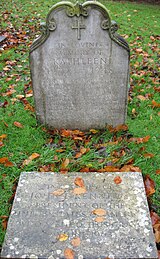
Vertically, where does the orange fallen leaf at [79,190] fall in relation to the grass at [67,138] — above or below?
above

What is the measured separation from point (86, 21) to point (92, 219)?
2018 millimetres

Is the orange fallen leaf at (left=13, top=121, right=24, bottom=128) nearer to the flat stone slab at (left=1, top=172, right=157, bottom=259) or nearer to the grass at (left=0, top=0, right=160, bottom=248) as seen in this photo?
the grass at (left=0, top=0, right=160, bottom=248)

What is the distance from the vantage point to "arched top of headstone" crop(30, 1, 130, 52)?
320 cm

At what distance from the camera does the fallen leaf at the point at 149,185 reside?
3110mm

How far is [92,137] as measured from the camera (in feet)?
13.0

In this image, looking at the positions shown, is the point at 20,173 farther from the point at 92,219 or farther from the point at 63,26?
the point at 63,26

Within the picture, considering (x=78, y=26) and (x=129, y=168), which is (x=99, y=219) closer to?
(x=129, y=168)

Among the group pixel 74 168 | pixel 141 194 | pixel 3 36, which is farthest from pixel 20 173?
pixel 3 36

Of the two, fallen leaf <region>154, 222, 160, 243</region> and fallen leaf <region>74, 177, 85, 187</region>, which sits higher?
fallen leaf <region>74, 177, 85, 187</region>

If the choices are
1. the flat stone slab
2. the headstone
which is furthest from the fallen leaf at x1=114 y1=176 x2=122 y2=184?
the headstone

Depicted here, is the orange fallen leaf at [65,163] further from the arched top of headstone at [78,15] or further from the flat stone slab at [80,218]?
the arched top of headstone at [78,15]

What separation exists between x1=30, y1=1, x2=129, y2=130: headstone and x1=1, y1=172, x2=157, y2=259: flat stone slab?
1.00 m

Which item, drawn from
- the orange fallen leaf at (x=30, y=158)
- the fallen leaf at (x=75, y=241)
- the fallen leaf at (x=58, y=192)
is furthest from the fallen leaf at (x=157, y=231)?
the orange fallen leaf at (x=30, y=158)

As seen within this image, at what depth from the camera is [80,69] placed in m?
3.63
